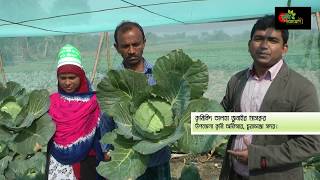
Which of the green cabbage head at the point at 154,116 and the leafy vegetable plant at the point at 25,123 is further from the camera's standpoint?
the leafy vegetable plant at the point at 25,123

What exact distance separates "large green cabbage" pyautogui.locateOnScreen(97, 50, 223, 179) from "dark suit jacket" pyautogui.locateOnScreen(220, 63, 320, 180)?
0.26 m

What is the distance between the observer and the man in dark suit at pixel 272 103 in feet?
6.28

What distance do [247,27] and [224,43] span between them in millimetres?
639

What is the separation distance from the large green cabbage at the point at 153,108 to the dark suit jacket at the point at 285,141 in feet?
0.86

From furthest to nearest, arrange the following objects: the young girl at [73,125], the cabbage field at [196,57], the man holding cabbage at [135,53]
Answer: the cabbage field at [196,57], the young girl at [73,125], the man holding cabbage at [135,53]

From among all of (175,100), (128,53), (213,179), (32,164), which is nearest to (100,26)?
(213,179)

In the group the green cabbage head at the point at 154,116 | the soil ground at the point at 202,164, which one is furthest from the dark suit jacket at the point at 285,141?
the soil ground at the point at 202,164

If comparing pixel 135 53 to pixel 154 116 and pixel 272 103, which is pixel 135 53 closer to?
pixel 154 116

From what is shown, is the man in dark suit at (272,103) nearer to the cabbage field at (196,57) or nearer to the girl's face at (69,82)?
the girl's face at (69,82)

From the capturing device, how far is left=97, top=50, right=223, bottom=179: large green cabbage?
1923 millimetres

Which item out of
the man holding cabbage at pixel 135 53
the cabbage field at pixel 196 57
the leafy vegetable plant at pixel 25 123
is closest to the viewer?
the man holding cabbage at pixel 135 53

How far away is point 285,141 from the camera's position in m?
1.97

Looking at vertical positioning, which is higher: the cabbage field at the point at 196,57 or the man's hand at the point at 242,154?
the cabbage field at the point at 196,57

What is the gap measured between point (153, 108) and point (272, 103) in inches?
22.1
